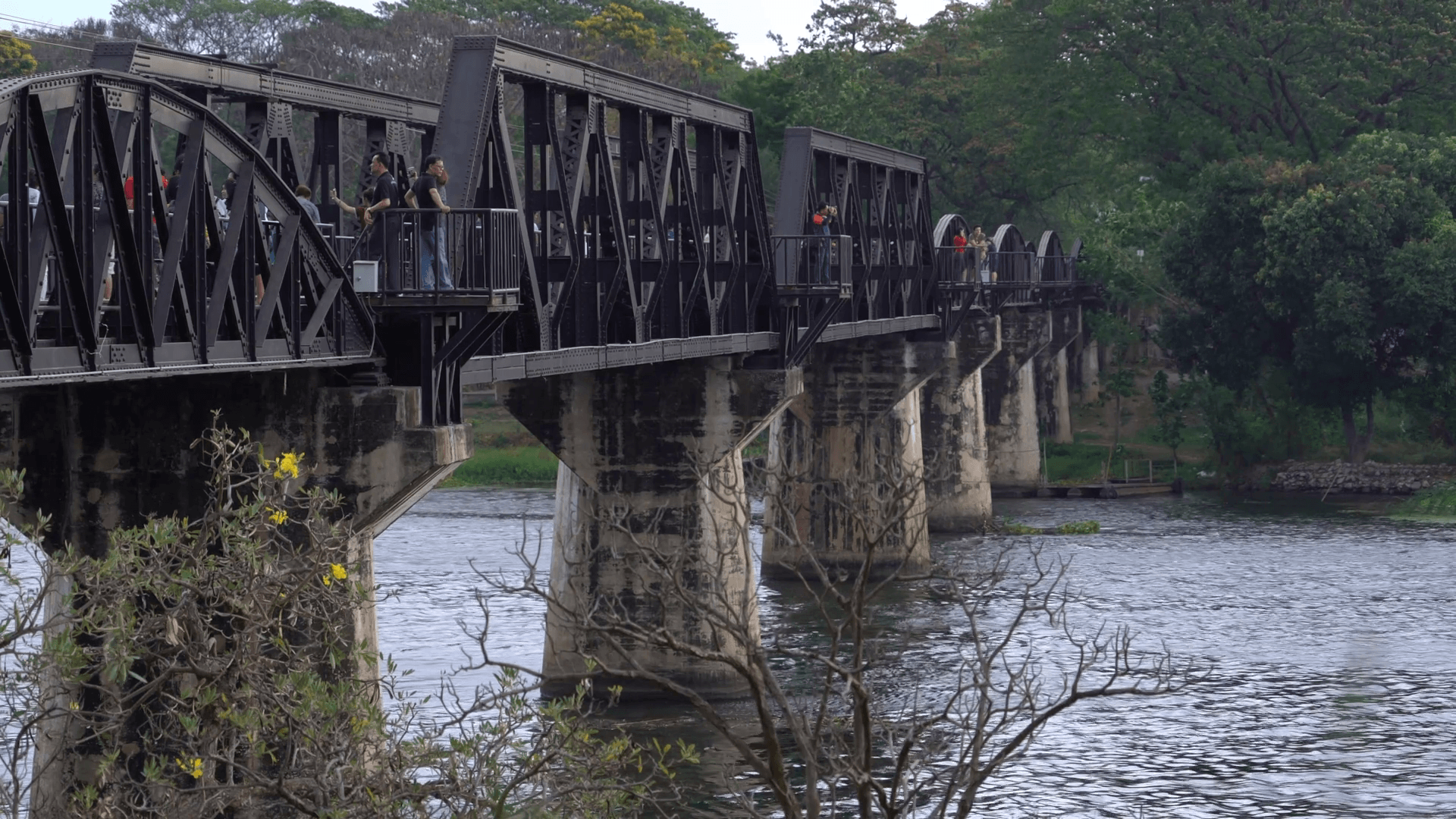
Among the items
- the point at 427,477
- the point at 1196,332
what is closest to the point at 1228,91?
the point at 1196,332

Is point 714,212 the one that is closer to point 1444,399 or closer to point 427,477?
point 427,477

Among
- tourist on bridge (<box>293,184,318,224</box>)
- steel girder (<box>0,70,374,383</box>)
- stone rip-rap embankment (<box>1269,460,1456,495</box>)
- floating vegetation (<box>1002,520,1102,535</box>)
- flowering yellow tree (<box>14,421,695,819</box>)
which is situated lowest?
floating vegetation (<box>1002,520,1102,535</box>)

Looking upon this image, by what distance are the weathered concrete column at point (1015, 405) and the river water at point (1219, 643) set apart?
26.3 ft

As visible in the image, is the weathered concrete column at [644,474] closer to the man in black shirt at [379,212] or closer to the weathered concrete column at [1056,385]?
the man in black shirt at [379,212]

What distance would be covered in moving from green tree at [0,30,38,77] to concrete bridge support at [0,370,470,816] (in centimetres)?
5422

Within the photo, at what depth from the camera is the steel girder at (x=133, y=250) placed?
12867 millimetres

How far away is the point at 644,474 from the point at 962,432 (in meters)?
26.6

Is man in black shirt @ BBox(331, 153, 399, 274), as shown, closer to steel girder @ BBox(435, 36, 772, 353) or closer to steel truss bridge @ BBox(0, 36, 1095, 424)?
steel truss bridge @ BBox(0, 36, 1095, 424)

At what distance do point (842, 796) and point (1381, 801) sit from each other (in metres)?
6.74

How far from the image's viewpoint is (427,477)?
1920cm

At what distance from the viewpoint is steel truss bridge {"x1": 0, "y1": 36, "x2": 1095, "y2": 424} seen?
535 inches

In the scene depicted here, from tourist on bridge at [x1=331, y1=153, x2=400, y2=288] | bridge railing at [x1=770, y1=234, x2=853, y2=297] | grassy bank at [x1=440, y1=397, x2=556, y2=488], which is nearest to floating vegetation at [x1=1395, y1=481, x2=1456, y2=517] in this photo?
grassy bank at [x1=440, y1=397, x2=556, y2=488]

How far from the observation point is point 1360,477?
6388 centimetres

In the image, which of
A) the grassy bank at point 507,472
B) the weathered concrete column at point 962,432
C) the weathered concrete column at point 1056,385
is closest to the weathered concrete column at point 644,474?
the weathered concrete column at point 962,432
